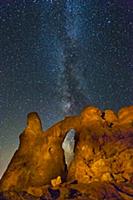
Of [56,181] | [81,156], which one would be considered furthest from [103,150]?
[56,181]

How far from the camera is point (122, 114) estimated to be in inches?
1116

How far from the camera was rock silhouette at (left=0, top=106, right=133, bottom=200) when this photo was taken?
24656 millimetres

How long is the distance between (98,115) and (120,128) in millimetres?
2017

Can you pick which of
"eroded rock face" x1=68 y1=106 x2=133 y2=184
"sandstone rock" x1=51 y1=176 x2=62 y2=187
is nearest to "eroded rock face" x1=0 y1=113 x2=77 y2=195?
"eroded rock face" x1=68 y1=106 x2=133 y2=184

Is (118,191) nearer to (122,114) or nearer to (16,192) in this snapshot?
(16,192)

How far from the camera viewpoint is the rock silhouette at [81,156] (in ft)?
80.9

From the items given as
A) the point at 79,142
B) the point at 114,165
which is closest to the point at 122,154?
the point at 114,165

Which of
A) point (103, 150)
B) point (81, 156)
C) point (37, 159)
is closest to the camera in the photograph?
point (103, 150)

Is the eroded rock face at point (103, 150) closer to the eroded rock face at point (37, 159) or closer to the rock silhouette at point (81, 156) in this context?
the rock silhouette at point (81, 156)

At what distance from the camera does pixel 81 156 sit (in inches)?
1038

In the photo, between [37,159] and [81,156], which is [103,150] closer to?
[81,156]

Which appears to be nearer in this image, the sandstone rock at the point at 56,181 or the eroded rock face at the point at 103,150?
the sandstone rock at the point at 56,181

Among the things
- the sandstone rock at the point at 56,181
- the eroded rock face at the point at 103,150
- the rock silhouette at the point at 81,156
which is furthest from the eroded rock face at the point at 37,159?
the sandstone rock at the point at 56,181

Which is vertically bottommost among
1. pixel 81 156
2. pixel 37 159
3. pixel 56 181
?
pixel 56 181
